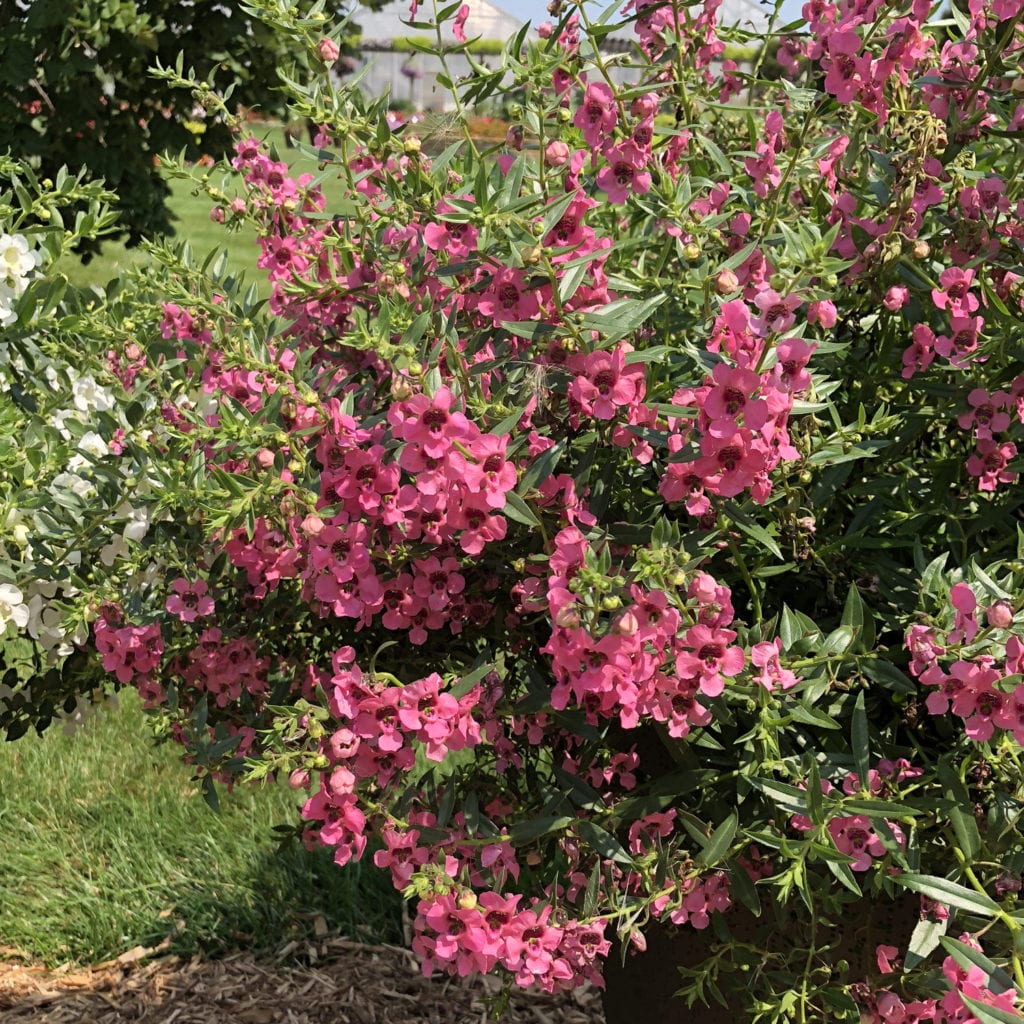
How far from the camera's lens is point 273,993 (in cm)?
286

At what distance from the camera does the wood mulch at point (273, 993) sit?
2812 mm

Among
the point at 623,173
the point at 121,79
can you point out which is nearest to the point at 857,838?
the point at 623,173

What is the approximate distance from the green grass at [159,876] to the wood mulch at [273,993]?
0.15 ft

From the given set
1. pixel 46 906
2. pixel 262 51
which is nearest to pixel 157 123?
pixel 262 51

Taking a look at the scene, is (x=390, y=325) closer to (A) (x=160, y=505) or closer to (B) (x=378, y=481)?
(B) (x=378, y=481)

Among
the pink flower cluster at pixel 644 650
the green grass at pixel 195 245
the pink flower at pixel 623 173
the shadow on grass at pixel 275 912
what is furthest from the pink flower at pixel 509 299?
the green grass at pixel 195 245

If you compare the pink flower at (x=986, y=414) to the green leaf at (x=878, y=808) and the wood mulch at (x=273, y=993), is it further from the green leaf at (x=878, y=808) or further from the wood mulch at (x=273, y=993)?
the wood mulch at (x=273, y=993)

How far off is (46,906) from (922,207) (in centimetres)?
248

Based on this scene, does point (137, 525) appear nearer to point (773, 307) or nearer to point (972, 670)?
point (773, 307)

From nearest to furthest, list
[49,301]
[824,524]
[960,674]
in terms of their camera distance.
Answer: [960,674] → [824,524] → [49,301]

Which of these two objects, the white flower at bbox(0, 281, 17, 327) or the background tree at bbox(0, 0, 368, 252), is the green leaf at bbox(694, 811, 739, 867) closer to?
the white flower at bbox(0, 281, 17, 327)

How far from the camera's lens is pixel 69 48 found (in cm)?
563

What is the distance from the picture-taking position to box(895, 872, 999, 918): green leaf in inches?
59.7

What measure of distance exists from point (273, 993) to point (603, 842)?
1.47 metres
